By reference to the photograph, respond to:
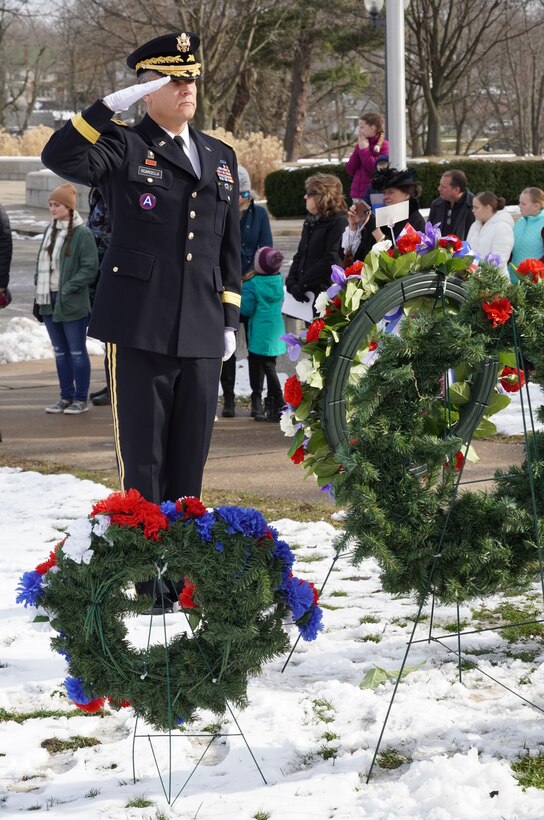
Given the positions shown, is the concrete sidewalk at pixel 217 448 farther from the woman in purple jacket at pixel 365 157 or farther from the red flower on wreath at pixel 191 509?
the woman in purple jacket at pixel 365 157

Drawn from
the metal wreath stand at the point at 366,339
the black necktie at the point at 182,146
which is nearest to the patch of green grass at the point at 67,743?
the metal wreath stand at the point at 366,339

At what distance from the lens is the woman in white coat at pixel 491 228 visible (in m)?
9.77

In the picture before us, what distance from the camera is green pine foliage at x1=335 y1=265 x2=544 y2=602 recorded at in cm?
354

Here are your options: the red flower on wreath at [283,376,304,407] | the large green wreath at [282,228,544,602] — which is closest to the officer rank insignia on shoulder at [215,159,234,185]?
the red flower on wreath at [283,376,304,407]

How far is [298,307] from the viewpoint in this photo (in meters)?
8.66

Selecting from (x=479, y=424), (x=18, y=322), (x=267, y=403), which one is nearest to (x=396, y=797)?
(x=479, y=424)

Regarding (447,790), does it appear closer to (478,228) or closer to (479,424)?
(479,424)

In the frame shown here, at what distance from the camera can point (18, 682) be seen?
4180 mm

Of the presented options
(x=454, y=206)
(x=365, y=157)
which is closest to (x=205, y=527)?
(x=454, y=206)

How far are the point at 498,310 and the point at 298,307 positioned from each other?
506cm

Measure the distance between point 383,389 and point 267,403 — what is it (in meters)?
5.31

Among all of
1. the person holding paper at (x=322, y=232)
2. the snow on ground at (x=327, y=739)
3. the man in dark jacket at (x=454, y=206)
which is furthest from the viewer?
the man in dark jacket at (x=454, y=206)

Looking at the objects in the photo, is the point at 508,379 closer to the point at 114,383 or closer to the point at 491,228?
the point at 114,383

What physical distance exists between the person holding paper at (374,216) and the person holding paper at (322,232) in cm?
9
